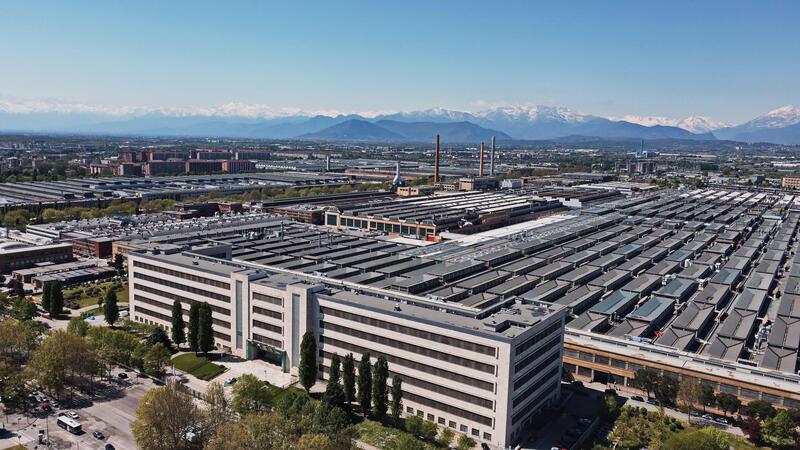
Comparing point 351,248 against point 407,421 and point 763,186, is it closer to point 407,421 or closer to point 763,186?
point 407,421

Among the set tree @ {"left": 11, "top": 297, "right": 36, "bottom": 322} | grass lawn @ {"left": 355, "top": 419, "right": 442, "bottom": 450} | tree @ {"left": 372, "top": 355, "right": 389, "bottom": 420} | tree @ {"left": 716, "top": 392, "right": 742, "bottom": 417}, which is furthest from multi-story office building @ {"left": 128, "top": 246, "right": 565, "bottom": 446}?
tree @ {"left": 11, "top": 297, "right": 36, "bottom": 322}

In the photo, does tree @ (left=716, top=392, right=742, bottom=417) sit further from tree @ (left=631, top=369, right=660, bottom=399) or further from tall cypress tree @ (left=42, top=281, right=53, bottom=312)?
tall cypress tree @ (left=42, top=281, right=53, bottom=312)

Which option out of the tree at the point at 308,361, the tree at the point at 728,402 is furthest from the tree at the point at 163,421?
the tree at the point at 728,402

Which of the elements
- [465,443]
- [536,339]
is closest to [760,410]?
[536,339]

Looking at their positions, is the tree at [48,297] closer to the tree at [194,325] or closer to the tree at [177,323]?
the tree at [177,323]

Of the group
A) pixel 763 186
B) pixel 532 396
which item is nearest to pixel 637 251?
pixel 532 396
